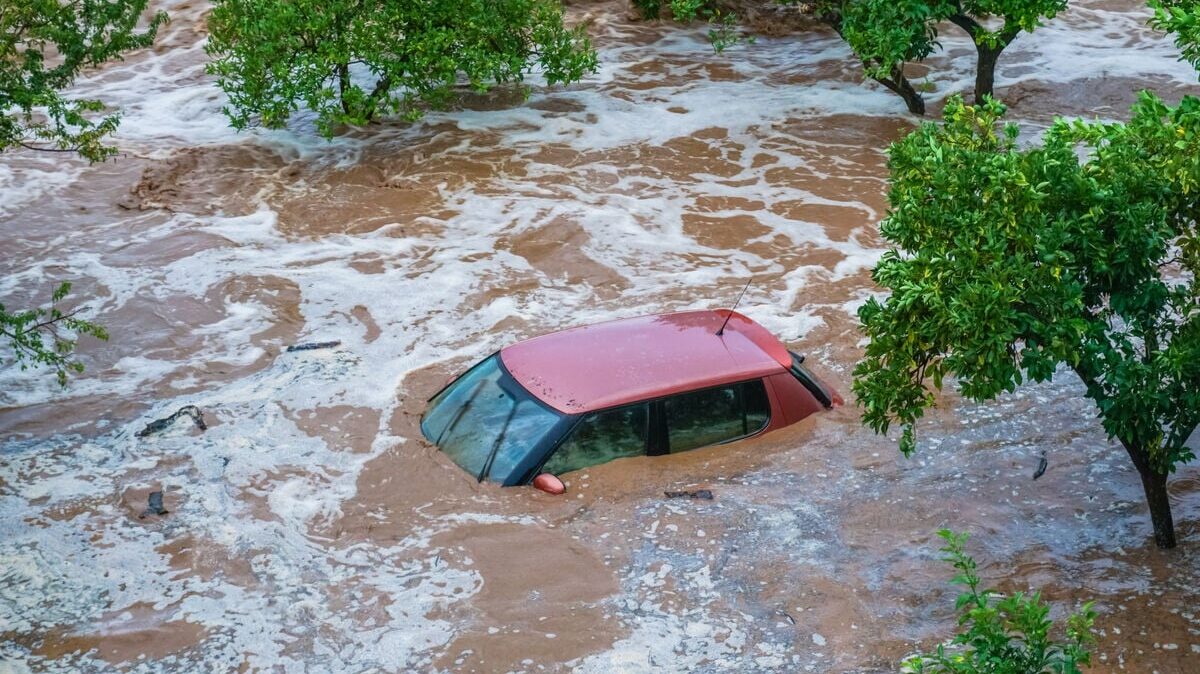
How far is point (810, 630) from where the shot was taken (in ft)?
22.5

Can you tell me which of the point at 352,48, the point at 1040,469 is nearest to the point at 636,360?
the point at 1040,469

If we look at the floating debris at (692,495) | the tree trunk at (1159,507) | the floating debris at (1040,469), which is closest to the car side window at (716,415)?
the floating debris at (692,495)

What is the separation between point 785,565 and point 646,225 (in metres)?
7.16

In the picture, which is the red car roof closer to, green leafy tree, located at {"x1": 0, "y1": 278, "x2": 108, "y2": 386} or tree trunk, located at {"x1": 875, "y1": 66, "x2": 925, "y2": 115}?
green leafy tree, located at {"x1": 0, "y1": 278, "x2": 108, "y2": 386}

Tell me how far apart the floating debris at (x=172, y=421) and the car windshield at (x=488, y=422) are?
1.95m

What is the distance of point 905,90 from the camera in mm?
17359

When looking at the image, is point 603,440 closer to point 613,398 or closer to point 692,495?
point 613,398

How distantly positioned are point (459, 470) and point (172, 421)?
2.76m

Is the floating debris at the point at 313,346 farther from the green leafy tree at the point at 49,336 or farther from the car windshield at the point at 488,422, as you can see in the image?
the car windshield at the point at 488,422

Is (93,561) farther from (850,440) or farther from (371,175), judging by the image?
(371,175)

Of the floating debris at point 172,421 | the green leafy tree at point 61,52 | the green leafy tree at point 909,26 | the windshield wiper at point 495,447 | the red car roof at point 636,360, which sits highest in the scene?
the green leafy tree at point 61,52

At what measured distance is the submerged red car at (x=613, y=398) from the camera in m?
7.91

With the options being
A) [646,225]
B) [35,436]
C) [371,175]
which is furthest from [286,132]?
[35,436]

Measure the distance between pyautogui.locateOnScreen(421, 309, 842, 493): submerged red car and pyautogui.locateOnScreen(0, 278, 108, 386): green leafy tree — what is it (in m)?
2.64
